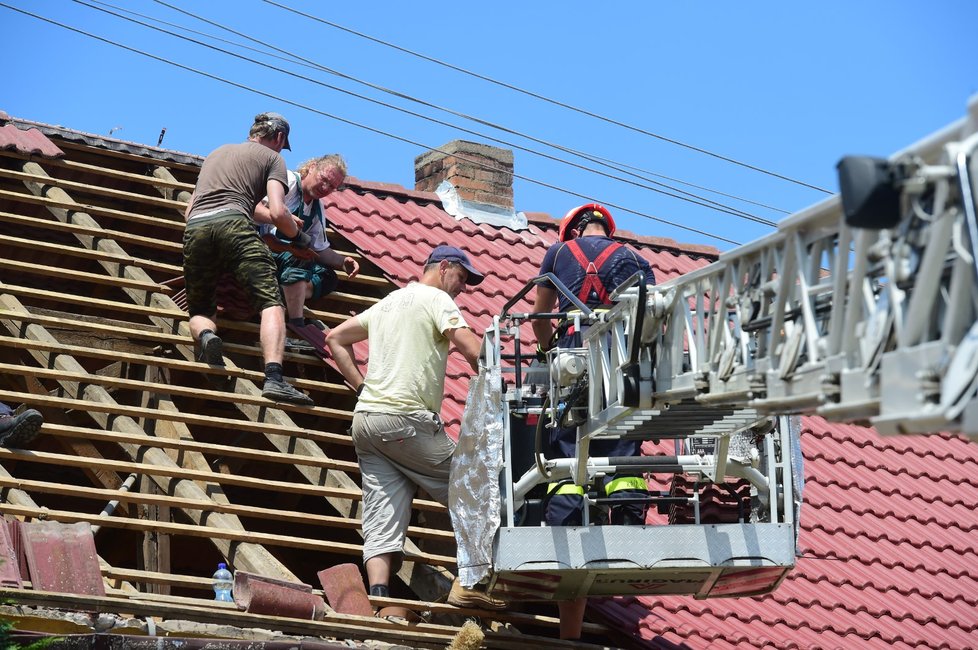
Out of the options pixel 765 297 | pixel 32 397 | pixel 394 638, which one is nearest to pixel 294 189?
pixel 32 397

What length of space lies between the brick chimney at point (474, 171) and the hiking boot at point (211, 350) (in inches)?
153

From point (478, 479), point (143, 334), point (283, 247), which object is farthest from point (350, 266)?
point (478, 479)

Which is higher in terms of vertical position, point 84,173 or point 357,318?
point 84,173

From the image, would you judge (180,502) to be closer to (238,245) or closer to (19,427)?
(19,427)

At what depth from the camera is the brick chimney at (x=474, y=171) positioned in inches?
456

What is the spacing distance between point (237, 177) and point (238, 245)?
0.45 m

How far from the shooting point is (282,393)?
25.4ft

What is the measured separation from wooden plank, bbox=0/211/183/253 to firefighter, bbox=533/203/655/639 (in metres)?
3.17

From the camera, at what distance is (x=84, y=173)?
9.85 m

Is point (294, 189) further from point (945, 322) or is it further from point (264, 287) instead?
point (945, 322)

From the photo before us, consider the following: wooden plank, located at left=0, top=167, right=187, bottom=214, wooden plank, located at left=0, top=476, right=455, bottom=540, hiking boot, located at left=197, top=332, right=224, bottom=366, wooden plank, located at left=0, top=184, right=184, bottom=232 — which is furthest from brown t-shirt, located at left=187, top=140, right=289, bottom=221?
wooden plank, located at left=0, top=476, right=455, bottom=540

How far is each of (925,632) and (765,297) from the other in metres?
4.11

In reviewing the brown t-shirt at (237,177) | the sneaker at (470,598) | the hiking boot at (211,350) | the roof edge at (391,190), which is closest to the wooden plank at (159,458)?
the hiking boot at (211,350)

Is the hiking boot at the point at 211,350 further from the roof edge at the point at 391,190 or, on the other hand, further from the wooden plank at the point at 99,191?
the roof edge at the point at 391,190
